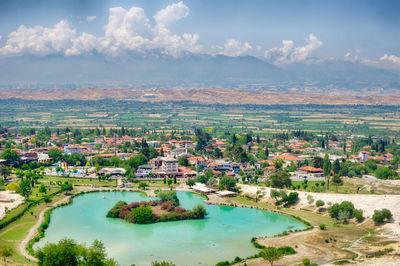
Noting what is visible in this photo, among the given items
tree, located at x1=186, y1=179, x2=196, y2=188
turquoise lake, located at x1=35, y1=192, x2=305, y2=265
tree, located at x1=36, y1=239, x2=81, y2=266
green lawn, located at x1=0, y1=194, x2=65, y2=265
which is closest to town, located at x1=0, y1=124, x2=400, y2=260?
tree, located at x1=186, y1=179, x2=196, y2=188

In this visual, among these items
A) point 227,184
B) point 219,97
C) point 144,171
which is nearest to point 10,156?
point 144,171

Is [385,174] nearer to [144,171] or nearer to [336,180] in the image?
[336,180]

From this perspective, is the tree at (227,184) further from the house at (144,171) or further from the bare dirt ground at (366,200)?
the house at (144,171)

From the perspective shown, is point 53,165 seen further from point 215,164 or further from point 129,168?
point 215,164

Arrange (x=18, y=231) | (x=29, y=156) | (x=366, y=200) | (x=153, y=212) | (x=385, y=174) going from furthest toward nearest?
(x=29, y=156), (x=385, y=174), (x=366, y=200), (x=153, y=212), (x=18, y=231)

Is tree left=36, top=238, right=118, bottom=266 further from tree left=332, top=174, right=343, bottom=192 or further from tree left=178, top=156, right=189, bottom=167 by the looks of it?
tree left=178, top=156, right=189, bottom=167
